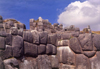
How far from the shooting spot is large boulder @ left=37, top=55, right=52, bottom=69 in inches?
272

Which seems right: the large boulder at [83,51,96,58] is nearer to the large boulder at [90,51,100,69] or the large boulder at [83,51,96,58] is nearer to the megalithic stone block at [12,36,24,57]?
the large boulder at [90,51,100,69]

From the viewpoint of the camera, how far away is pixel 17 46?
20.1ft

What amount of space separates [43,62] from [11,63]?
1905 millimetres

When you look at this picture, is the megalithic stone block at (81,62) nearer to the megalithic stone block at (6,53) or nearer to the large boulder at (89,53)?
the large boulder at (89,53)

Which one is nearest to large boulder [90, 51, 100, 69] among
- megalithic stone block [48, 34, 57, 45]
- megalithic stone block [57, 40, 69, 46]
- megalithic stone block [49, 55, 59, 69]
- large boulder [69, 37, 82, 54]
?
large boulder [69, 37, 82, 54]

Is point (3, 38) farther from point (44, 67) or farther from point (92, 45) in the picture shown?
point (92, 45)

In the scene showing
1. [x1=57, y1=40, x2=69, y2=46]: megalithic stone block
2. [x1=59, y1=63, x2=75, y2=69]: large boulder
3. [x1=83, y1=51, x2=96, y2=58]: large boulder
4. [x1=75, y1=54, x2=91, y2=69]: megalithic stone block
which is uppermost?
[x1=57, y1=40, x2=69, y2=46]: megalithic stone block

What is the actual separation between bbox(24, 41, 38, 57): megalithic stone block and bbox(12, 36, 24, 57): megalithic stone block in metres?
0.30

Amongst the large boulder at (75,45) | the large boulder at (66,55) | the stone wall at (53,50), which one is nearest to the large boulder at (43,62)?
the stone wall at (53,50)

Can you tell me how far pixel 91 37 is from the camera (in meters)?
7.49

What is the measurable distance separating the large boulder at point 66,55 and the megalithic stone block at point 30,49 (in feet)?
5.24

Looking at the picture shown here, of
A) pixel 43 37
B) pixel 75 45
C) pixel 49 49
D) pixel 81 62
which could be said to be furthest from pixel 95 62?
pixel 43 37

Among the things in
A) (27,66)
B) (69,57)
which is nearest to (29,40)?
(27,66)

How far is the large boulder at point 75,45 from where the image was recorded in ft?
24.2
